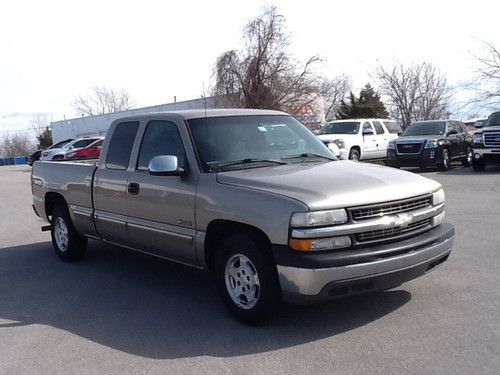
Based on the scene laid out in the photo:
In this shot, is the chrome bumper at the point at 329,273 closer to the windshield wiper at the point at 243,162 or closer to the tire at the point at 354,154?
the windshield wiper at the point at 243,162

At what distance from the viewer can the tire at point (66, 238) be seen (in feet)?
26.2

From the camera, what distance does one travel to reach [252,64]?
3284 cm

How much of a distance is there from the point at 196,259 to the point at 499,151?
15111mm

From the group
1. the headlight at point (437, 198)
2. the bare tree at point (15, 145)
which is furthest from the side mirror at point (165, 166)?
the bare tree at point (15, 145)

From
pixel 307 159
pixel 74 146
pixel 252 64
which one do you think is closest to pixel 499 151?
pixel 307 159

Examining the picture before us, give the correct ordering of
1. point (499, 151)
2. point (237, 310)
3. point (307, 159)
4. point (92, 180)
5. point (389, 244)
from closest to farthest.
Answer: point (389, 244), point (237, 310), point (307, 159), point (92, 180), point (499, 151)

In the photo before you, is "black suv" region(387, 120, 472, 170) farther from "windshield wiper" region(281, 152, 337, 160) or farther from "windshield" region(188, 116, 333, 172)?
"windshield wiper" region(281, 152, 337, 160)

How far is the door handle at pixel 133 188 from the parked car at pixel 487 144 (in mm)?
14724

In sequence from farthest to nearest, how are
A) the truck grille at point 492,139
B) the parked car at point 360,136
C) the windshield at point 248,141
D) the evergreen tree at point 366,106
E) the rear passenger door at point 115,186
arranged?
the evergreen tree at point 366,106 → the parked car at point 360,136 → the truck grille at point 492,139 → the rear passenger door at point 115,186 → the windshield at point 248,141

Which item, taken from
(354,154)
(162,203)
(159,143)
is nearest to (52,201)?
(159,143)

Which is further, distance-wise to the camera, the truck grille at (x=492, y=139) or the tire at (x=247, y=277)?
the truck grille at (x=492, y=139)

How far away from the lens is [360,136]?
889 inches

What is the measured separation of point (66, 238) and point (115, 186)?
1877 millimetres

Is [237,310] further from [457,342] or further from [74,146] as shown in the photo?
[74,146]
